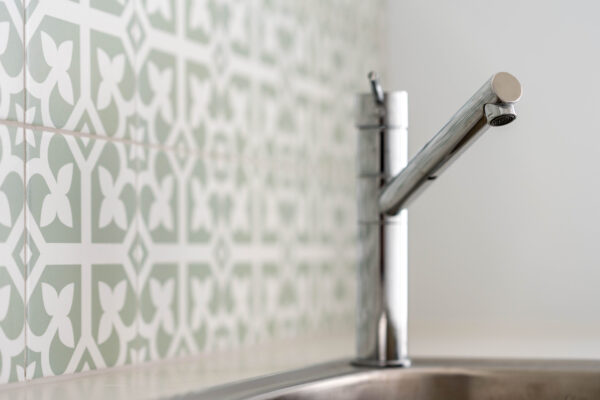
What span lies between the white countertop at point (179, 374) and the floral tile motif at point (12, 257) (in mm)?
23

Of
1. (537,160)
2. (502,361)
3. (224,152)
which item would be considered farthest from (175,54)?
(537,160)

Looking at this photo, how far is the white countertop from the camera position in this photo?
682mm

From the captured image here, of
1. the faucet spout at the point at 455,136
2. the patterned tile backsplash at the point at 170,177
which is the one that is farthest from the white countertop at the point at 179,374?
the faucet spout at the point at 455,136

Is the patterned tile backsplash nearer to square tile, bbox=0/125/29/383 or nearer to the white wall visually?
square tile, bbox=0/125/29/383

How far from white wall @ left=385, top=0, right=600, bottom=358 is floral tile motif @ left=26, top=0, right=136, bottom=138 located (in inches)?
20.9

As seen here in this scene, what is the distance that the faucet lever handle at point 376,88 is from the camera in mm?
833

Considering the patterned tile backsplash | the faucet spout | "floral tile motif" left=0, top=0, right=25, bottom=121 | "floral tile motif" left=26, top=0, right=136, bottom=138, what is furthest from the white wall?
"floral tile motif" left=0, top=0, right=25, bottom=121

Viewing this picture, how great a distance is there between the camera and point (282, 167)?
45.0 inches

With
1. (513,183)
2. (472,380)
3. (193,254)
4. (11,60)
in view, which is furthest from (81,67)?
(513,183)

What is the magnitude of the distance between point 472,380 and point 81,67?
0.45 meters

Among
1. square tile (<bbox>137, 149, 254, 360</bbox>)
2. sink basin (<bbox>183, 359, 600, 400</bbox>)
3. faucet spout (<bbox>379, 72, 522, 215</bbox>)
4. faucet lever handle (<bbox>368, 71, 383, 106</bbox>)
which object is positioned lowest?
sink basin (<bbox>183, 359, 600, 400</bbox>)

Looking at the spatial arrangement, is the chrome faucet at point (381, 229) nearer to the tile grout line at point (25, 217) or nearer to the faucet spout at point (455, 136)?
the faucet spout at point (455, 136)

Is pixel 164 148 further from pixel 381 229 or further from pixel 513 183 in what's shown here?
pixel 513 183

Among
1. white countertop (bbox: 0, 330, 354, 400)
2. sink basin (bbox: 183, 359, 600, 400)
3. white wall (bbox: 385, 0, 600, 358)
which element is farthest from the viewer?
white wall (bbox: 385, 0, 600, 358)
